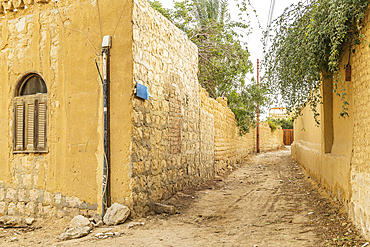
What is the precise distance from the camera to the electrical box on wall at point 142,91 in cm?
501

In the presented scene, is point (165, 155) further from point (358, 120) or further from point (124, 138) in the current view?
point (358, 120)

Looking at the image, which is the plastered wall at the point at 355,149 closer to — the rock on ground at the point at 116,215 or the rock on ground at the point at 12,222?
the rock on ground at the point at 116,215

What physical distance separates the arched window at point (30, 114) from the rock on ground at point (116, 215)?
1.80m

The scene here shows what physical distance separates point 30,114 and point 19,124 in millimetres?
346

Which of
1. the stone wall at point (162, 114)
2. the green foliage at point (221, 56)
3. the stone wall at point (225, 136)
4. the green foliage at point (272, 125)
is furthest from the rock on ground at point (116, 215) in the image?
the green foliage at point (272, 125)

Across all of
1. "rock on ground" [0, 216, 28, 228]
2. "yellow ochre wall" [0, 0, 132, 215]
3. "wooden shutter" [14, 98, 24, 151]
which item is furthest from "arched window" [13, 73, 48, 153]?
"rock on ground" [0, 216, 28, 228]

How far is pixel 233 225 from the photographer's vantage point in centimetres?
487

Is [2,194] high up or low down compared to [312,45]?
down

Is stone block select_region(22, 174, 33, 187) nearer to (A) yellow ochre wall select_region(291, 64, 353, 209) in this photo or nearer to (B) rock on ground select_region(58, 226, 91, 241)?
(B) rock on ground select_region(58, 226, 91, 241)

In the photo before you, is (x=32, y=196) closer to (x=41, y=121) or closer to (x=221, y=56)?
(x=41, y=121)

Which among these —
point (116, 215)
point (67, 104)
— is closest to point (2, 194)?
point (67, 104)

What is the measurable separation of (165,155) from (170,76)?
176 cm

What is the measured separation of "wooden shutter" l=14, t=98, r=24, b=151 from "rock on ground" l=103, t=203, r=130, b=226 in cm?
232

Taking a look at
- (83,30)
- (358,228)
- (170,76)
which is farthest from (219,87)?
(358,228)
